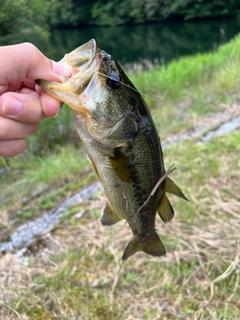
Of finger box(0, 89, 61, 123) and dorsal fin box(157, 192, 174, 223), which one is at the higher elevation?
finger box(0, 89, 61, 123)

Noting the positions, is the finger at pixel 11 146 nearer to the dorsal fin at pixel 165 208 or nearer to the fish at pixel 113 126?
the fish at pixel 113 126

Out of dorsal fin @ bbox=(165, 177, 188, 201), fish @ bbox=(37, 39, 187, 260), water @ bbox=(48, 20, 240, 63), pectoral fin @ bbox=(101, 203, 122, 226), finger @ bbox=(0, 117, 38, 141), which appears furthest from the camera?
water @ bbox=(48, 20, 240, 63)

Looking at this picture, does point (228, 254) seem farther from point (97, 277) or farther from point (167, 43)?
point (167, 43)

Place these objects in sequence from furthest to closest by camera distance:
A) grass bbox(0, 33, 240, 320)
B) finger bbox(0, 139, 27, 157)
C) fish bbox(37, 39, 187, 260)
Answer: grass bbox(0, 33, 240, 320), finger bbox(0, 139, 27, 157), fish bbox(37, 39, 187, 260)

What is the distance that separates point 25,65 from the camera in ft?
5.38

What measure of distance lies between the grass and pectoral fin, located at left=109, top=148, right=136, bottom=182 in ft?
4.00

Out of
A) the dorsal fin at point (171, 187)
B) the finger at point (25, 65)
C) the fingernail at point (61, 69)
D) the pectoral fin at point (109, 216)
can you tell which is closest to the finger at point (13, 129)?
the finger at point (25, 65)

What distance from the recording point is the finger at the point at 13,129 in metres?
1.74

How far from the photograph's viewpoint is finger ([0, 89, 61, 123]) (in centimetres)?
162

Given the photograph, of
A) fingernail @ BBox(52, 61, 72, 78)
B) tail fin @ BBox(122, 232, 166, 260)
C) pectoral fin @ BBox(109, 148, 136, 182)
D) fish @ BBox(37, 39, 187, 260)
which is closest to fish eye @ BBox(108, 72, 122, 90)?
fish @ BBox(37, 39, 187, 260)

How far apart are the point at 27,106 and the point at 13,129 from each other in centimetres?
18

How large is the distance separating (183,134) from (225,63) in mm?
3774

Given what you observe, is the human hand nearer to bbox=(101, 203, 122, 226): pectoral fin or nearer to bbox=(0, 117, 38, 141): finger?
bbox=(0, 117, 38, 141): finger

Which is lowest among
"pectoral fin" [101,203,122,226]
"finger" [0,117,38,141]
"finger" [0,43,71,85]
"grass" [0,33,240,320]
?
"grass" [0,33,240,320]
